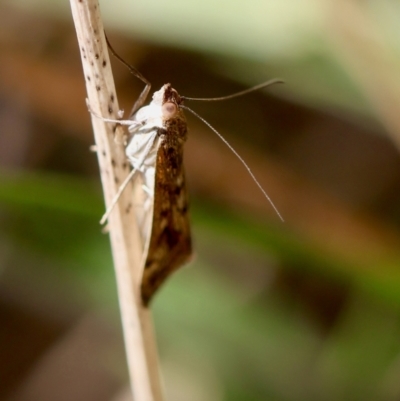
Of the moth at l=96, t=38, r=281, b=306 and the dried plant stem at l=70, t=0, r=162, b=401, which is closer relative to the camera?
the dried plant stem at l=70, t=0, r=162, b=401

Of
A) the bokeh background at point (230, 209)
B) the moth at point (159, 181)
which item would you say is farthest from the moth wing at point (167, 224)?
the bokeh background at point (230, 209)

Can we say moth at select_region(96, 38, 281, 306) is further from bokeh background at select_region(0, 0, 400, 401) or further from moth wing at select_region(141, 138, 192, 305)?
bokeh background at select_region(0, 0, 400, 401)

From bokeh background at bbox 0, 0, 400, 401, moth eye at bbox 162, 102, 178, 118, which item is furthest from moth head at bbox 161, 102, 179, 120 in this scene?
bokeh background at bbox 0, 0, 400, 401

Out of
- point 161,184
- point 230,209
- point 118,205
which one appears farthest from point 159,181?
point 230,209

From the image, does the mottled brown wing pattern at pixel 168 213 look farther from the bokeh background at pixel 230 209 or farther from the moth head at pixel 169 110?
the bokeh background at pixel 230 209

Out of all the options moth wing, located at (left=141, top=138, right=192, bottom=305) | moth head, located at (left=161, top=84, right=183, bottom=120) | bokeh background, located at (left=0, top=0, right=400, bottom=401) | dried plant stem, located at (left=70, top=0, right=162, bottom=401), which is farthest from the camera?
bokeh background, located at (left=0, top=0, right=400, bottom=401)

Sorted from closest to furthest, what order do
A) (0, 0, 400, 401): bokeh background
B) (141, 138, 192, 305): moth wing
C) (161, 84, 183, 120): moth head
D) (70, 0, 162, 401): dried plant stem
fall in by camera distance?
(70, 0, 162, 401): dried plant stem → (161, 84, 183, 120): moth head → (141, 138, 192, 305): moth wing → (0, 0, 400, 401): bokeh background

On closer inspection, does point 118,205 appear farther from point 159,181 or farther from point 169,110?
point 169,110
